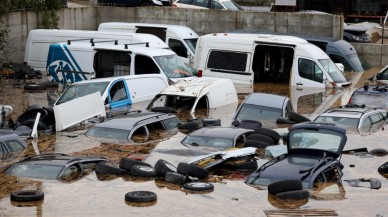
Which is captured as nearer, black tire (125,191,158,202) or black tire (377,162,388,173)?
black tire (125,191,158,202)

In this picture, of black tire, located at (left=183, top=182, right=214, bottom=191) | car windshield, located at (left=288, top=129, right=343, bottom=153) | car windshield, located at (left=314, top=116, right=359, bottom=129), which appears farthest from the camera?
car windshield, located at (left=314, top=116, right=359, bottom=129)

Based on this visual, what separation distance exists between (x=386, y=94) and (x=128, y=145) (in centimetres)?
883

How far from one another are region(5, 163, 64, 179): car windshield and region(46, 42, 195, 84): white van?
35.5ft

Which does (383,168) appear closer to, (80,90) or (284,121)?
(284,121)

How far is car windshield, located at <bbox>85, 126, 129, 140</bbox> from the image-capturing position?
18.0 metres

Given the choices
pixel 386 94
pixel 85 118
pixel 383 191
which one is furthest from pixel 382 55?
pixel 383 191

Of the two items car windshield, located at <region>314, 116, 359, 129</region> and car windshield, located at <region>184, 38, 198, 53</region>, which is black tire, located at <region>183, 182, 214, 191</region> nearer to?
car windshield, located at <region>314, 116, 359, 129</region>

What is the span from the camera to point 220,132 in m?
17.9

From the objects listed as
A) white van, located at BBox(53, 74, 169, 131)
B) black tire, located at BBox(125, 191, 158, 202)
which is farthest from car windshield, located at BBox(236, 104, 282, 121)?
black tire, located at BBox(125, 191, 158, 202)

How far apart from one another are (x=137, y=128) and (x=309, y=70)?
10.6 m

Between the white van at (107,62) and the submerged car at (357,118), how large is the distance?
21.5ft

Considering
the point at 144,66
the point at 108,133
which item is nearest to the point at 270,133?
the point at 108,133

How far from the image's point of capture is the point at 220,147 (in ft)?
56.7

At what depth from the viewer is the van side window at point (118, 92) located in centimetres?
2211
